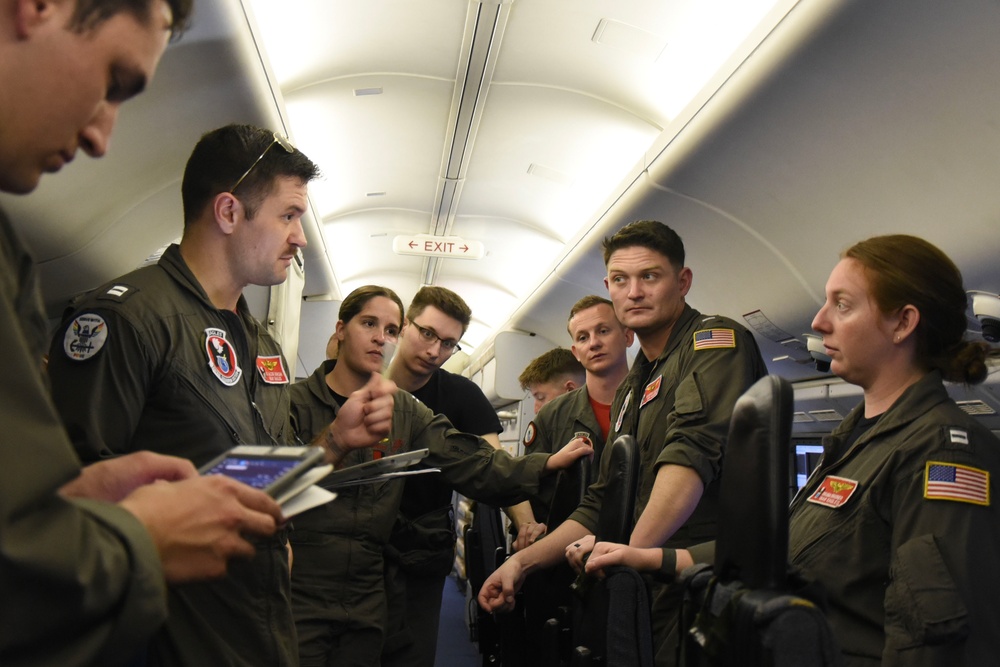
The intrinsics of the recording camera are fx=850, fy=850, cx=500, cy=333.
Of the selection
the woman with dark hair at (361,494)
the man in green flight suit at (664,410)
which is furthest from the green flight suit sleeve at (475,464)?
the man in green flight suit at (664,410)

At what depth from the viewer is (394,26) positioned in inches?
232

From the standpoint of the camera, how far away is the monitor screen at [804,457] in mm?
6320

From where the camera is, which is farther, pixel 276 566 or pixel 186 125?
pixel 186 125

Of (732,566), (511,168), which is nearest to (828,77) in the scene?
(732,566)

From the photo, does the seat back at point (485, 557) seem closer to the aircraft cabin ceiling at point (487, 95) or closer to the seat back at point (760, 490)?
the aircraft cabin ceiling at point (487, 95)

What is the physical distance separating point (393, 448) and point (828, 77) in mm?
2084

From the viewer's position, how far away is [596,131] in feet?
23.0

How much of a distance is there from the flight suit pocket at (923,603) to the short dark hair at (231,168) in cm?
177

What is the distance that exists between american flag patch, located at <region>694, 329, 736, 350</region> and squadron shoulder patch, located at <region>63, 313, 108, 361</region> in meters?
1.72

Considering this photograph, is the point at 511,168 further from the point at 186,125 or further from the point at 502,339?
the point at 186,125

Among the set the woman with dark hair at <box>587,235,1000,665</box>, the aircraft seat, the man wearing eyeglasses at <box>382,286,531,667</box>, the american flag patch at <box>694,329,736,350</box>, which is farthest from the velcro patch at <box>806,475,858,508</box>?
the man wearing eyeglasses at <box>382,286,531,667</box>

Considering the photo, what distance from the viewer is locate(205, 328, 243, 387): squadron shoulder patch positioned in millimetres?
2082

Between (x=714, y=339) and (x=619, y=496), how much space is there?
2.55ft

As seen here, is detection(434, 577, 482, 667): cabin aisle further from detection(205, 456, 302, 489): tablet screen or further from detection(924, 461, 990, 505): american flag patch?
detection(205, 456, 302, 489): tablet screen
